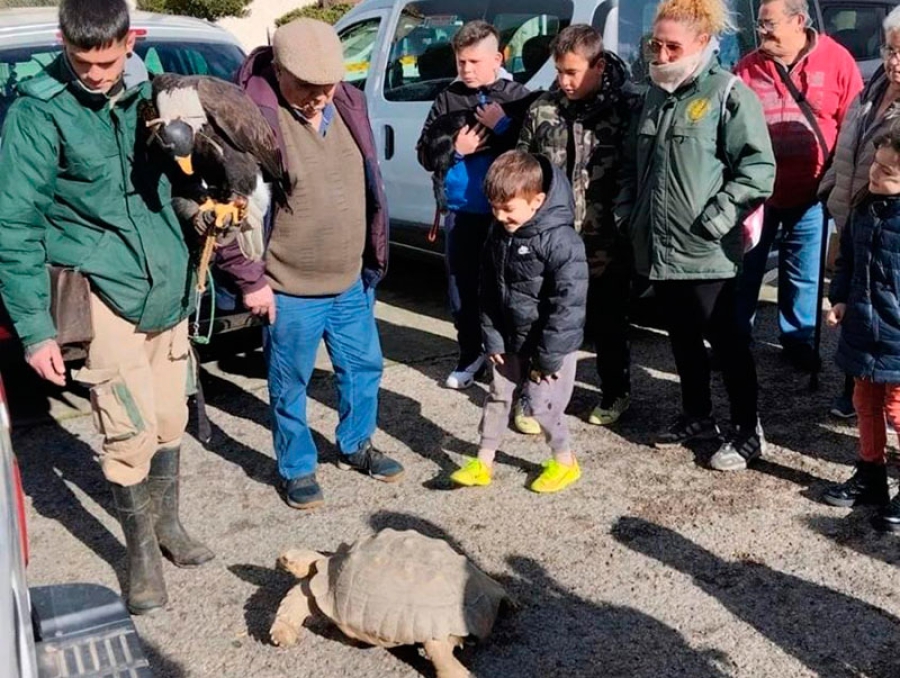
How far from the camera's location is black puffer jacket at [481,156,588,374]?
3994mm

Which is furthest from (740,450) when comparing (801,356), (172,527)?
(172,527)

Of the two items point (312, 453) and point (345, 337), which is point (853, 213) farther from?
point (312, 453)

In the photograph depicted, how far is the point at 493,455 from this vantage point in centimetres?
446

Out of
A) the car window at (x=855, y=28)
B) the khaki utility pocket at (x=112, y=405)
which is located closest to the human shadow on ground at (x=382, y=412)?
the khaki utility pocket at (x=112, y=405)

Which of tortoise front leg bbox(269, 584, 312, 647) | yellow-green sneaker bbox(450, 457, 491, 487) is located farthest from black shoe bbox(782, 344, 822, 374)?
tortoise front leg bbox(269, 584, 312, 647)

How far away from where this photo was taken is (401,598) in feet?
10.4

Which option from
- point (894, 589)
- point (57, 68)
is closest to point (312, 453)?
point (57, 68)

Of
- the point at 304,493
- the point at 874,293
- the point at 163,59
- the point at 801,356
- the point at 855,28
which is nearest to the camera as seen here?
the point at 874,293

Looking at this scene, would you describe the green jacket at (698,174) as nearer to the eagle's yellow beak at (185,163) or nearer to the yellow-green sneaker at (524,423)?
the yellow-green sneaker at (524,423)

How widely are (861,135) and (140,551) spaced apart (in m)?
3.37

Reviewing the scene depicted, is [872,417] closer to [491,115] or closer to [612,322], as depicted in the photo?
[612,322]

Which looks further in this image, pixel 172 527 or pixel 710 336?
pixel 710 336

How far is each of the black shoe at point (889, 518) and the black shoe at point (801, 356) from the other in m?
1.62

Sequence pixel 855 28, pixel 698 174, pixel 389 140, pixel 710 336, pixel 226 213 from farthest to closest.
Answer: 1. pixel 855 28
2. pixel 389 140
3. pixel 710 336
4. pixel 698 174
5. pixel 226 213
